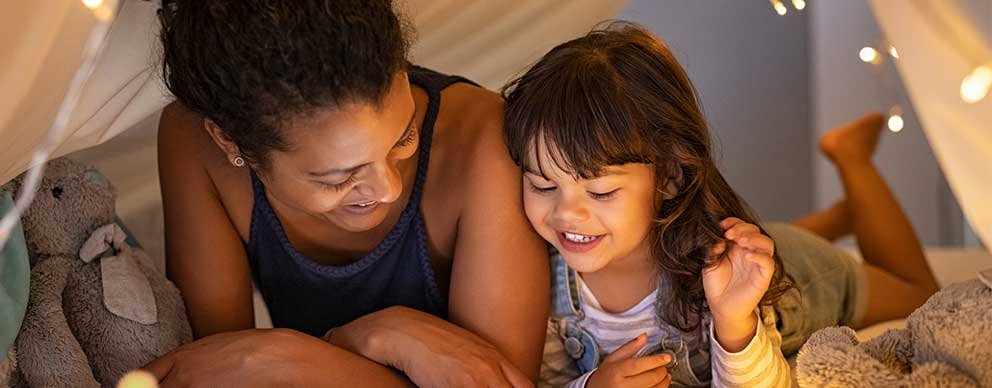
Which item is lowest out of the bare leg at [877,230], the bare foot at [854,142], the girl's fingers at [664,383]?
the bare leg at [877,230]

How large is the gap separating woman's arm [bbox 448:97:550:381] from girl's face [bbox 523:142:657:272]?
29 millimetres

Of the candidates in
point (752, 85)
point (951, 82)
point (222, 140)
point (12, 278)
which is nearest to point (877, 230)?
point (752, 85)

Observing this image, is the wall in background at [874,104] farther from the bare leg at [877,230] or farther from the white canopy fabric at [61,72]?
the white canopy fabric at [61,72]

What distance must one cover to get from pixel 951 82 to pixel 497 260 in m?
0.57

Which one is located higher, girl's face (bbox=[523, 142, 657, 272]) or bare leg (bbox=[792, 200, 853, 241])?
girl's face (bbox=[523, 142, 657, 272])

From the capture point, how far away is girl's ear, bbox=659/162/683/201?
160 cm

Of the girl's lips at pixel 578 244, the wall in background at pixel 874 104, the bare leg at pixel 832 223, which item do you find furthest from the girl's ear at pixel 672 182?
the wall in background at pixel 874 104

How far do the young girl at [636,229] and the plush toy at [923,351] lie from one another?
204 millimetres

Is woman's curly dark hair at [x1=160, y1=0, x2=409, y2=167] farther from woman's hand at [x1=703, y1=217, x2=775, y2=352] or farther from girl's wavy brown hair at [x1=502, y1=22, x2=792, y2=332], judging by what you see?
woman's hand at [x1=703, y1=217, x2=775, y2=352]

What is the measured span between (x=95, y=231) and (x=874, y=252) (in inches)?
56.0

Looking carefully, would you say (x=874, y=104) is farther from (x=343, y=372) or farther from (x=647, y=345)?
(x=343, y=372)

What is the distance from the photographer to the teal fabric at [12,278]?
1375mm

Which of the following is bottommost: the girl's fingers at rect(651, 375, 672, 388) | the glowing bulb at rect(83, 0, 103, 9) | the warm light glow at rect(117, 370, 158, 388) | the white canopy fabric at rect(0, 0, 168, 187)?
the girl's fingers at rect(651, 375, 672, 388)

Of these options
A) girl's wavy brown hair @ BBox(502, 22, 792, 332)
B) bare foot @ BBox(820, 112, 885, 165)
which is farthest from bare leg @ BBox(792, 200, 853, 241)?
girl's wavy brown hair @ BBox(502, 22, 792, 332)
